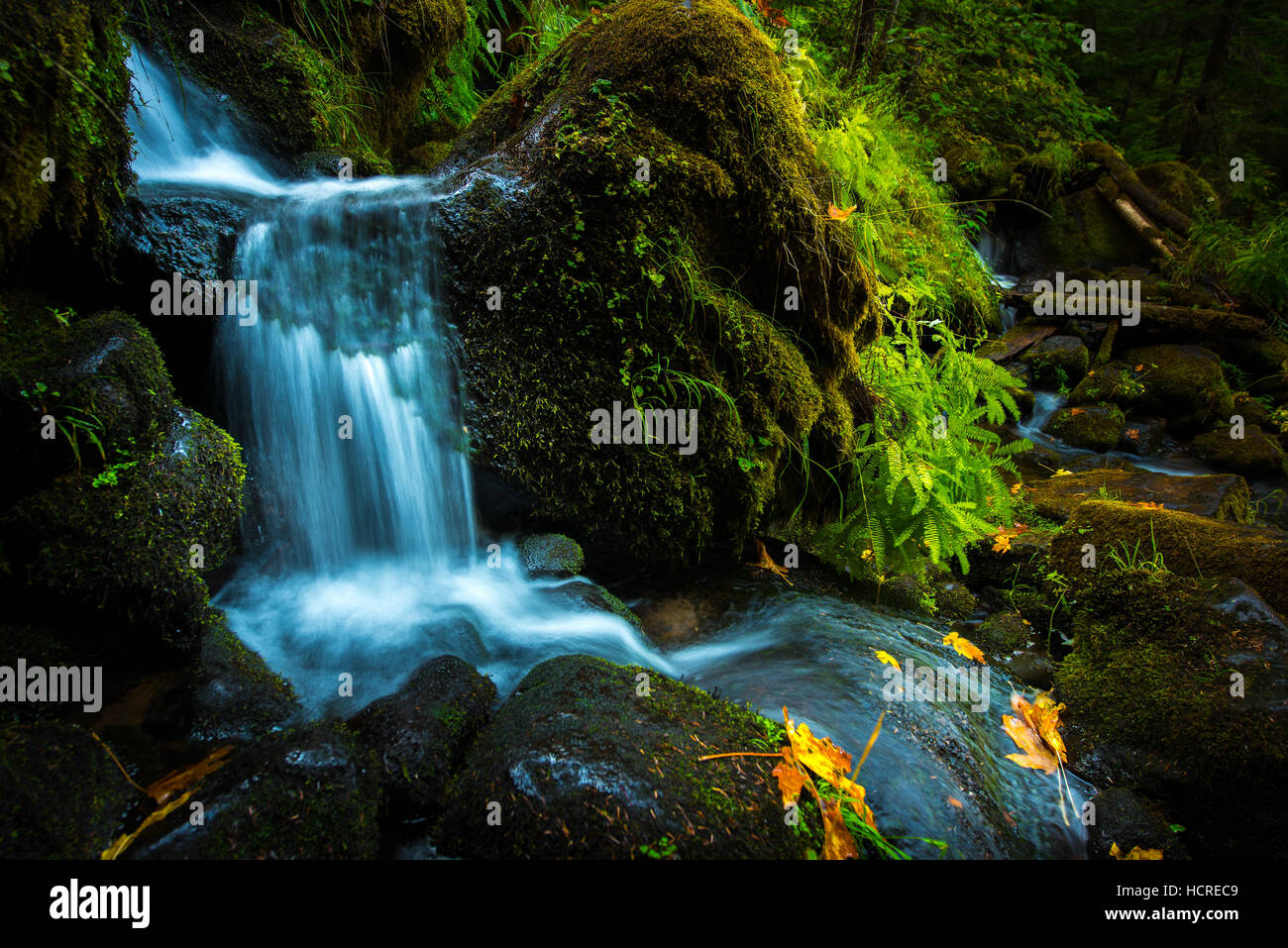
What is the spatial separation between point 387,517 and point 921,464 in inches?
139

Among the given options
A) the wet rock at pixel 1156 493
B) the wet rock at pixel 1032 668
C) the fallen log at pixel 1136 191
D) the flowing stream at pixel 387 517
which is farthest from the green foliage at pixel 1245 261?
the flowing stream at pixel 387 517

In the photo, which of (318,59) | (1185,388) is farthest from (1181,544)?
(318,59)

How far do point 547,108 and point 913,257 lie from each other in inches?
156

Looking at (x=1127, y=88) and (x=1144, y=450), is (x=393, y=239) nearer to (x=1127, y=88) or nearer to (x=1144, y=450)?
(x=1144, y=450)

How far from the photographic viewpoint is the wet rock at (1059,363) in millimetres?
9477

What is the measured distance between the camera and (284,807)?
6.59ft

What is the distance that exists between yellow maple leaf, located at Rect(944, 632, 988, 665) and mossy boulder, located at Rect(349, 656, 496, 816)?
9.62 ft

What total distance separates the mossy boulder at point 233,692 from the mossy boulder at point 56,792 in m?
0.38

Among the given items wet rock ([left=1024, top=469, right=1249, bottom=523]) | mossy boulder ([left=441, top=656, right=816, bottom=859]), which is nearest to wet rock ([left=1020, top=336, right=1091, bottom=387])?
wet rock ([left=1024, top=469, right=1249, bottom=523])

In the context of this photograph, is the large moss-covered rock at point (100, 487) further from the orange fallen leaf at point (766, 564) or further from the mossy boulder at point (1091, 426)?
the mossy boulder at point (1091, 426)

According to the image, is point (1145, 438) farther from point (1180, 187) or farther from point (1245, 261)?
point (1180, 187)

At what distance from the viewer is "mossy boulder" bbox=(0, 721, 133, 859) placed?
183 centimetres

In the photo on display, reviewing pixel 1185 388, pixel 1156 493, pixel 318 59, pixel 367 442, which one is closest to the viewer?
pixel 367 442
